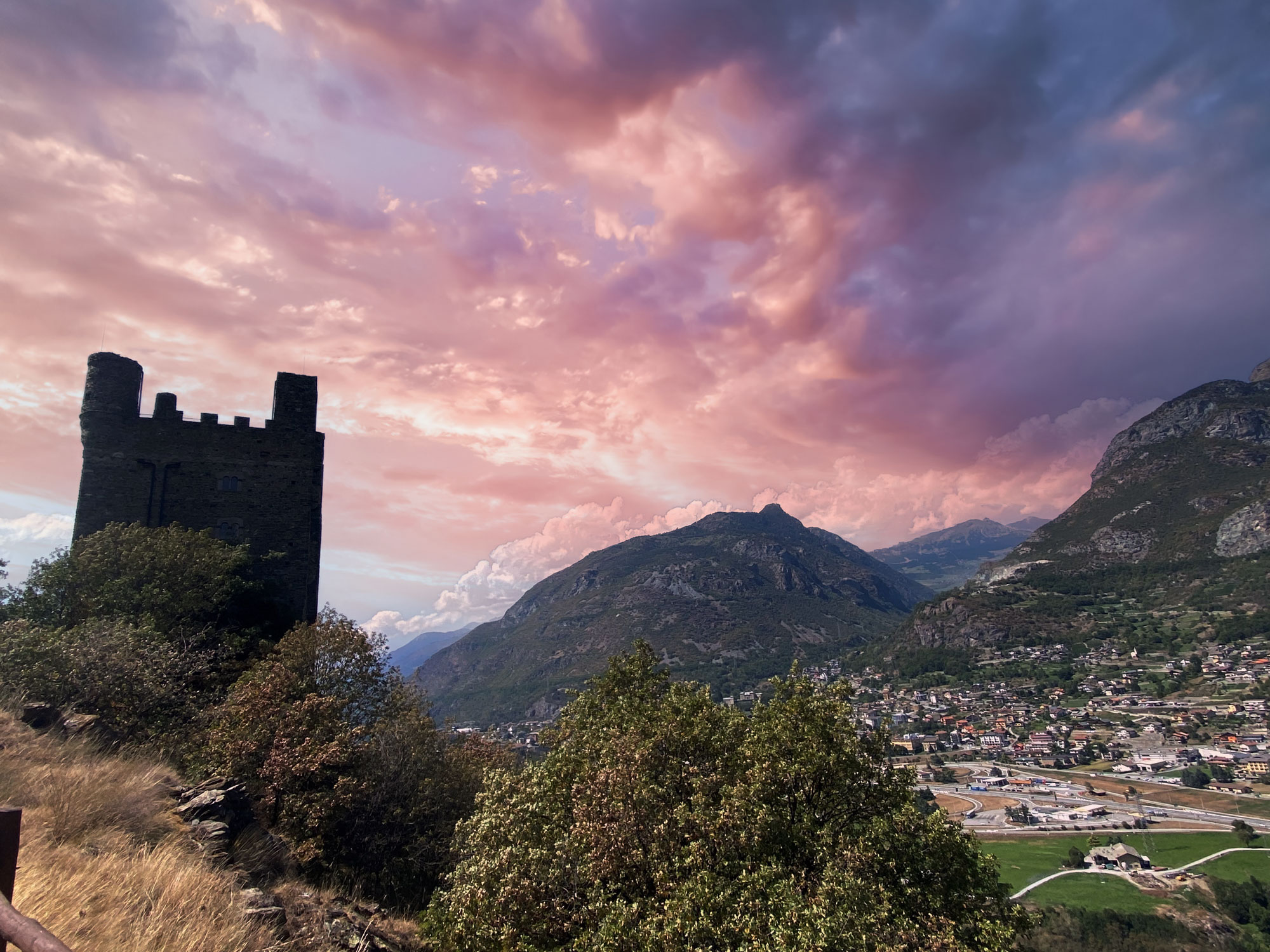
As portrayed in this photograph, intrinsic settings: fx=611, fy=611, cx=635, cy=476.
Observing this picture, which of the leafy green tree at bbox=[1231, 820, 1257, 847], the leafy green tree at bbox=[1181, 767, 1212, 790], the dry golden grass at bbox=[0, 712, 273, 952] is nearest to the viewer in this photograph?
the dry golden grass at bbox=[0, 712, 273, 952]

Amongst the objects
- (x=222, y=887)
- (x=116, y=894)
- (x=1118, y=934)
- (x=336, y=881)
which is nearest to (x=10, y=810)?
(x=116, y=894)

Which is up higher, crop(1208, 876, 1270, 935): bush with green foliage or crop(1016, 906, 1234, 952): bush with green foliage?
crop(1016, 906, 1234, 952): bush with green foliage

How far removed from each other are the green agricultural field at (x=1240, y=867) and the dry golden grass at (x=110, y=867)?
132m

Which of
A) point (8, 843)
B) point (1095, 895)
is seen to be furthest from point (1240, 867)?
point (8, 843)

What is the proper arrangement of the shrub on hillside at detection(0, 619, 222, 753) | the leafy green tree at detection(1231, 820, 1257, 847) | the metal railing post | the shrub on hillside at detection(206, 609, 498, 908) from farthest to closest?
the leafy green tree at detection(1231, 820, 1257, 847) < the shrub on hillside at detection(0, 619, 222, 753) < the shrub on hillside at detection(206, 609, 498, 908) < the metal railing post

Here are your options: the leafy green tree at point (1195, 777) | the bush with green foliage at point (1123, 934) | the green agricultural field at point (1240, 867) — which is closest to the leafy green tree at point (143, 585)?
the bush with green foliage at point (1123, 934)

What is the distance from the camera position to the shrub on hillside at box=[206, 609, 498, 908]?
21.4 m

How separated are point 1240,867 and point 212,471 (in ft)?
474

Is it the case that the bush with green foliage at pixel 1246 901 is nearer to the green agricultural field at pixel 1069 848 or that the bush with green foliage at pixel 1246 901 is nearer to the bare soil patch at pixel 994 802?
→ the green agricultural field at pixel 1069 848

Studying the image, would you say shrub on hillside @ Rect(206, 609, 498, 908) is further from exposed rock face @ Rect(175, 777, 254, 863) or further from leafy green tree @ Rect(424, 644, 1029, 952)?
leafy green tree @ Rect(424, 644, 1029, 952)

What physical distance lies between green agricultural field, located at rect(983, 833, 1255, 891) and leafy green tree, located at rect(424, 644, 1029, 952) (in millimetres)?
99063

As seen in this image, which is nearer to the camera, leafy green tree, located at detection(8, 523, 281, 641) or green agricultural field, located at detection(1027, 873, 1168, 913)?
leafy green tree, located at detection(8, 523, 281, 641)

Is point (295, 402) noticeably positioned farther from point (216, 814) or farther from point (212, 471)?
point (216, 814)

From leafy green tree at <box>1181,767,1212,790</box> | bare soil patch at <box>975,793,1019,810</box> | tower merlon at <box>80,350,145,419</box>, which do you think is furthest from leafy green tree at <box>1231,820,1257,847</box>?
tower merlon at <box>80,350,145,419</box>
